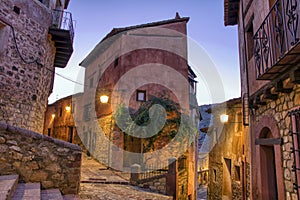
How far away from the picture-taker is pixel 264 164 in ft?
17.7

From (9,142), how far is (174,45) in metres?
13.2

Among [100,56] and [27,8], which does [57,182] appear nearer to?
[27,8]

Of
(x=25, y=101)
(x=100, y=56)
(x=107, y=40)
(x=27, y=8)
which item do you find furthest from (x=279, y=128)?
(x=100, y=56)

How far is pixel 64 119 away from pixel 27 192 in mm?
18599

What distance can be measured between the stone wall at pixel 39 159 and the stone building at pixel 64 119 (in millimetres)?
14046

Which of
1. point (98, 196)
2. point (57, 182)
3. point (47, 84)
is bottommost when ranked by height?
point (98, 196)

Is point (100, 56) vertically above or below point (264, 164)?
above

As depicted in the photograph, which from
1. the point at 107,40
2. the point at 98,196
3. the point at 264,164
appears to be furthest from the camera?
the point at 107,40

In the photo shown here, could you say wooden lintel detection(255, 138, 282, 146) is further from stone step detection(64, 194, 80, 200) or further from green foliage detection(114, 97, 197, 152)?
green foliage detection(114, 97, 197, 152)

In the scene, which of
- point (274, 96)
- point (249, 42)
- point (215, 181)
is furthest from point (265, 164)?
point (215, 181)

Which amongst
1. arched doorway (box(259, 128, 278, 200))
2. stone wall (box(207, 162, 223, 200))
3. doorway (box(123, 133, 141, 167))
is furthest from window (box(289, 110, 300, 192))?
doorway (box(123, 133, 141, 167))

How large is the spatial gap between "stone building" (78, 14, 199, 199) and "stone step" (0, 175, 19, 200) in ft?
23.8

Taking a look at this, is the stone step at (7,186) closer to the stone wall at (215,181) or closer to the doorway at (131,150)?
the doorway at (131,150)

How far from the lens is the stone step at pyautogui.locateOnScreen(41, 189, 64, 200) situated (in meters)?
3.97
